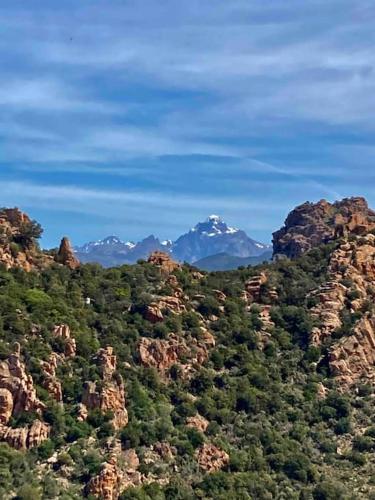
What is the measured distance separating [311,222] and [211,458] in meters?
90.1

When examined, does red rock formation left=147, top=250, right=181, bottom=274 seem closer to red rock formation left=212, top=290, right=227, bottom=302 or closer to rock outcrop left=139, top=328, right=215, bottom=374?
red rock formation left=212, top=290, right=227, bottom=302

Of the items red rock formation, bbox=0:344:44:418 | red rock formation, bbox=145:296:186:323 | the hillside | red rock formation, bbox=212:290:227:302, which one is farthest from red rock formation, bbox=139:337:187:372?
red rock formation, bbox=0:344:44:418

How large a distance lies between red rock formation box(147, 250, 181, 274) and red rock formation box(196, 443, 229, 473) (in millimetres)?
27490

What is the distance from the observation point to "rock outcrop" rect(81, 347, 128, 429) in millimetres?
55469

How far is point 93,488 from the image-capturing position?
159 ft

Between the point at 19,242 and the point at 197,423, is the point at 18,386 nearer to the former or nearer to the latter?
the point at 197,423

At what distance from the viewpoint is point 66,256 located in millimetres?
76938

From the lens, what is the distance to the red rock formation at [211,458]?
181 ft

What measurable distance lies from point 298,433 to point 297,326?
50.8 feet

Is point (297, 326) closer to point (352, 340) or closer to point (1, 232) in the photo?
point (352, 340)

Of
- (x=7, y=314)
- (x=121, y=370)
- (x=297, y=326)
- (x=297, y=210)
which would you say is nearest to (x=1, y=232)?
(x=7, y=314)

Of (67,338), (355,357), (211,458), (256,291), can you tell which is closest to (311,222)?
(256,291)

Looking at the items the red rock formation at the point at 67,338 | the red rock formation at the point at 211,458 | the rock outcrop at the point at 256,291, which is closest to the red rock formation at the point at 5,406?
the red rock formation at the point at 67,338

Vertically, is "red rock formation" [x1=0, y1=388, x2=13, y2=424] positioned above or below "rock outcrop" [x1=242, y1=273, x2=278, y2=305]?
below
